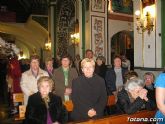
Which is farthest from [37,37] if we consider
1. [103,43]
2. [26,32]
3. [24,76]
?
[24,76]

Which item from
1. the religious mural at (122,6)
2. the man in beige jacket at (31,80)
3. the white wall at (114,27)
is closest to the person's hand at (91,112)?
the man in beige jacket at (31,80)

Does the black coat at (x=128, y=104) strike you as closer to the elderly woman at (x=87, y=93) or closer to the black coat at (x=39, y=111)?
the elderly woman at (x=87, y=93)

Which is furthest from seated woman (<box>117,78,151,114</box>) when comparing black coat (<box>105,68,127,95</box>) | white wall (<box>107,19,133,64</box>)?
white wall (<box>107,19,133,64</box>)

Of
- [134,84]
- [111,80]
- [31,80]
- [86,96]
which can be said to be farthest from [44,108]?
[111,80]

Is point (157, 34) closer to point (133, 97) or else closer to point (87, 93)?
point (133, 97)

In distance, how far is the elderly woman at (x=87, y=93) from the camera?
4.09 m

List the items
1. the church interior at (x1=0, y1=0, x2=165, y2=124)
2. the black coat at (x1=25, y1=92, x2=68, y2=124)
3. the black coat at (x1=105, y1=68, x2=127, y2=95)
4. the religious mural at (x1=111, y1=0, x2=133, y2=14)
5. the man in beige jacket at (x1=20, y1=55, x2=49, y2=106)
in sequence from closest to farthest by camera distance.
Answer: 1. the black coat at (x1=25, y1=92, x2=68, y2=124)
2. the man in beige jacket at (x1=20, y1=55, x2=49, y2=106)
3. the black coat at (x1=105, y1=68, x2=127, y2=95)
4. the church interior at (x1=0, y1=0, x2=165, y2=124)
5. the religious mural at (x1=111, y1=0, x2=133, y2=14)

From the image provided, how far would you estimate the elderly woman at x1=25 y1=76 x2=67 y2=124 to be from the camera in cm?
379

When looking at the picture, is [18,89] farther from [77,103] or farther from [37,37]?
[37,37]

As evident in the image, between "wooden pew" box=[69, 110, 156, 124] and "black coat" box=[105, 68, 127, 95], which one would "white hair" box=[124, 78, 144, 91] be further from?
"black coat" box=[105, 68, 127, 95]

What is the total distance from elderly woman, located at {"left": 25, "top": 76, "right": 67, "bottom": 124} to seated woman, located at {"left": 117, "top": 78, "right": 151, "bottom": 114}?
0.86 meters

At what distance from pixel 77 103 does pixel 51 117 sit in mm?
471

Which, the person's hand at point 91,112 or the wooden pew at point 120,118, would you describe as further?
the person's hand at point 91,112

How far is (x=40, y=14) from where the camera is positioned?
74.3 ft
